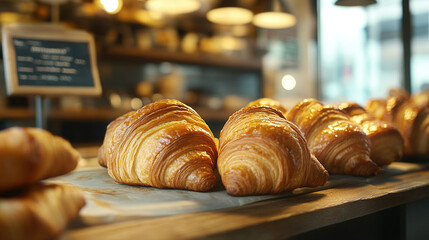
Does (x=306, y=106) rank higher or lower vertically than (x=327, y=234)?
higher

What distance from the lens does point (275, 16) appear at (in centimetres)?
366

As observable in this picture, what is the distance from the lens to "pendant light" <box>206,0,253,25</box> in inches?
125

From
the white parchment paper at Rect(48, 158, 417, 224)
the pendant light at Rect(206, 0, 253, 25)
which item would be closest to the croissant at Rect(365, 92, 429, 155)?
the white parchment paper at Rect(48, 158, 417, 224)

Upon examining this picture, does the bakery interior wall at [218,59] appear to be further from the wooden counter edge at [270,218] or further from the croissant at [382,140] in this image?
the wooden counter edge at [270,218]

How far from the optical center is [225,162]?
3.08 ft

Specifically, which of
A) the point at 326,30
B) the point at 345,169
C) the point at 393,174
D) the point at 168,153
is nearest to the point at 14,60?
the point at 168,153

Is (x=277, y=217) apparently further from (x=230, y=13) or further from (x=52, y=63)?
(x=230, y=13)

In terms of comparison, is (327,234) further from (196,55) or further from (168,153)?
(196,55)

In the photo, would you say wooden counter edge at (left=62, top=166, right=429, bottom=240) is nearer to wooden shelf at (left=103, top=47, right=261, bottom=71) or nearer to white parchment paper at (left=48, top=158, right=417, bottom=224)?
white parchment paper at (left=48, top=158, right=417, bottom=224)

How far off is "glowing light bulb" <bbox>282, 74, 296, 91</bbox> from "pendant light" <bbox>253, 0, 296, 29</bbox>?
310 centimetres

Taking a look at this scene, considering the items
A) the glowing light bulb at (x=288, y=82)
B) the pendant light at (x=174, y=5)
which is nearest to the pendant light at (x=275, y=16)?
the pendant light at (x=174, y=5)

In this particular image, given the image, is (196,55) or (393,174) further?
(196,55)

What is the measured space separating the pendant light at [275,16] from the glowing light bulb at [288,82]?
3.10 m

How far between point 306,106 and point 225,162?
50 centimetres
